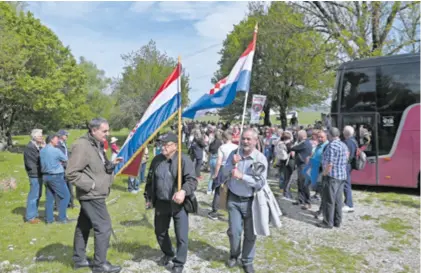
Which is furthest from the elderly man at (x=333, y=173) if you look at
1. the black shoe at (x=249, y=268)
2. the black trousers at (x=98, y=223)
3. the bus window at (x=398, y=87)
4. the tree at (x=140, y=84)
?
the tree at (x=140, y=84)

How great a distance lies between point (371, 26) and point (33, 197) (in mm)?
14985

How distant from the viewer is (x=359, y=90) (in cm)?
1073

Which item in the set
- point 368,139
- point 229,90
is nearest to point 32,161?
point 229,90

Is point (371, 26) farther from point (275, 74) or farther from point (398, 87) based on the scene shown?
point (275, 74)

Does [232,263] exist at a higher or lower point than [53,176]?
lower

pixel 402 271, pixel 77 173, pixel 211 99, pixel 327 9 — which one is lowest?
pixel 402 271

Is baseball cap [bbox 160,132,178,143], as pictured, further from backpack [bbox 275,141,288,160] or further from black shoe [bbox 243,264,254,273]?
backpack [bbox 275,141,288,160]

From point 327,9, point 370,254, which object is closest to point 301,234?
point 370,254

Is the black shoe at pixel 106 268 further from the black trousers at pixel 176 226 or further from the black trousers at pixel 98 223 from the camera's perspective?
the black trousers at pixel 176 226

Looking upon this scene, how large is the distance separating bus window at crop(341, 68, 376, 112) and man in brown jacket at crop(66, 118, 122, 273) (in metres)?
8.24

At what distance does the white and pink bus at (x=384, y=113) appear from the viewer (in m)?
10.0

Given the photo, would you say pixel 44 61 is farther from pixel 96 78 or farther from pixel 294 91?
pixel 96 78

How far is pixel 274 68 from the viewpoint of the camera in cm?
A: 3256

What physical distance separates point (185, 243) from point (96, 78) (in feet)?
221
